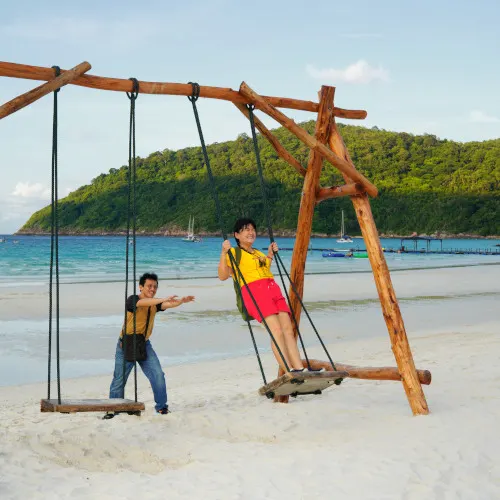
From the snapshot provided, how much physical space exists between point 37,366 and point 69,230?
119m

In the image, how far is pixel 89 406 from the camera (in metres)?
5.09

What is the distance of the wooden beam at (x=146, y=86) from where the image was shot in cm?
546

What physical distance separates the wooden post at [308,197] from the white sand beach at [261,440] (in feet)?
3.03

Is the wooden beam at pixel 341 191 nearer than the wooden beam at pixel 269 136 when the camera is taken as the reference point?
No

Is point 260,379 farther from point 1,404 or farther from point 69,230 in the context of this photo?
point 69,230

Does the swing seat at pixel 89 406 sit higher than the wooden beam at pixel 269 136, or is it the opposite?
the wooden beam at pixel 269 136

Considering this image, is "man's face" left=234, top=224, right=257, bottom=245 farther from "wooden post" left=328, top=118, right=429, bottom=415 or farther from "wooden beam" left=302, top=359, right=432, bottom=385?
"wooden beam" left=302, top=359, right=432, bottom=385

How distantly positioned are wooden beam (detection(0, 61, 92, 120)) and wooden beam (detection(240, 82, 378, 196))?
146 cm

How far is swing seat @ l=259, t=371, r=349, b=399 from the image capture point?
534 centimetres

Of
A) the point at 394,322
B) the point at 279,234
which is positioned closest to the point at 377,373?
the point at 394,322

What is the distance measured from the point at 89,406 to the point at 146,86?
2.60 m

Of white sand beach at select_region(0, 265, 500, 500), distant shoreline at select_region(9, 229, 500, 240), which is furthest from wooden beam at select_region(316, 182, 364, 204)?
distant shoreline at select_region(9, 229, 500, 240)

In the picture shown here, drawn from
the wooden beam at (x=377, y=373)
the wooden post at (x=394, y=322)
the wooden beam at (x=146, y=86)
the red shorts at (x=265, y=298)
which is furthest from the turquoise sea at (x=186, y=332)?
the wooden beam at (x=146, y=86)

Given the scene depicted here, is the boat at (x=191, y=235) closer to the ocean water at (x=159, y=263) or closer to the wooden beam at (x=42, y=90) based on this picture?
the ocean water at (x=159, y=263)
